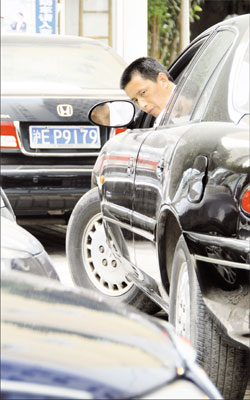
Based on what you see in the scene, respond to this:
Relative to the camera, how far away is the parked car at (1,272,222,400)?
7.88 feet

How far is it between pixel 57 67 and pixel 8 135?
1.16m

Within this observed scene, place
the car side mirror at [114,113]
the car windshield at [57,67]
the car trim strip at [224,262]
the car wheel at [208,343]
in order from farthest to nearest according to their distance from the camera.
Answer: the car windshield at [57,67] → the car side mirror at [114,113] → the car wheel at [208,343] → the car trim strip at [224,262]

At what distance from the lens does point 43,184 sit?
9.02 meters

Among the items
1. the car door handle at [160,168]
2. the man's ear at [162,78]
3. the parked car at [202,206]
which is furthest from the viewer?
the man's ear at [162,78]

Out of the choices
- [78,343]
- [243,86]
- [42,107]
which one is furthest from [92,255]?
[78,343]

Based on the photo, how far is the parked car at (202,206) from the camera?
4.14m

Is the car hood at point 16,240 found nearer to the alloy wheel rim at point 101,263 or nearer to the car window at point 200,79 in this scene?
the car window at point 200,79

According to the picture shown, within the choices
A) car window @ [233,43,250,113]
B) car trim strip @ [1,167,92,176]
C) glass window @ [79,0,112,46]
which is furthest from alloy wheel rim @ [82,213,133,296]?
glass window @ [79,0,112,46]

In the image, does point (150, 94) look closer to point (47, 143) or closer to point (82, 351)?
point (47, 143)

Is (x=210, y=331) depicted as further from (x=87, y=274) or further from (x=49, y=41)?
(x=49, y=41)

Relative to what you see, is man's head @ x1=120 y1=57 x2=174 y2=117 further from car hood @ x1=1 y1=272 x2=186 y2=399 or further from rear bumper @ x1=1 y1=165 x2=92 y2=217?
car hood @ x1=1 y1=272 x2=186 y2=399

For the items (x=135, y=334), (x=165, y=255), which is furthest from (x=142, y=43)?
(x=135, y=334)

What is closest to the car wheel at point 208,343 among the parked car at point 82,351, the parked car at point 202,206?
the parked car at point 202,206

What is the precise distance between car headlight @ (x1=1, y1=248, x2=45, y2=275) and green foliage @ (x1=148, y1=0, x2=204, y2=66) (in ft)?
60.5
